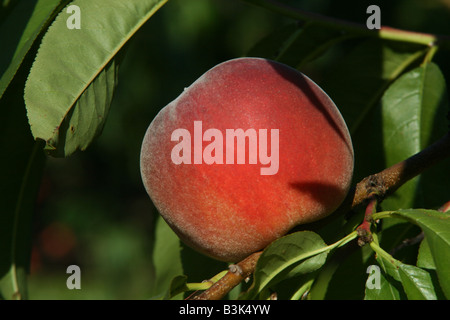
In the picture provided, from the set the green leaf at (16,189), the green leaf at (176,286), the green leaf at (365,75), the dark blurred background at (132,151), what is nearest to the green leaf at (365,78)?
the green leaf at (365,75)

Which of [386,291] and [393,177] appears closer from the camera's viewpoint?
[386,291]

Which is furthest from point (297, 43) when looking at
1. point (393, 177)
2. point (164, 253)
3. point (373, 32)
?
point (164, 253)

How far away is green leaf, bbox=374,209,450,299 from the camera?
0.67 m

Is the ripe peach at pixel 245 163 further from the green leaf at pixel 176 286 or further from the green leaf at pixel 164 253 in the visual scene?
the green leaf at pixel 164 253

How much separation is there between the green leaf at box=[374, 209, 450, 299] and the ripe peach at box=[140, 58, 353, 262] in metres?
0.14

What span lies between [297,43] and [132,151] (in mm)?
1987

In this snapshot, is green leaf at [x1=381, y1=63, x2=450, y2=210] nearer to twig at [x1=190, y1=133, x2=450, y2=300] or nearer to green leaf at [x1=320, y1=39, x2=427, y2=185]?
green leaf at [x1=320, y1=39, x2=427, y2=185]

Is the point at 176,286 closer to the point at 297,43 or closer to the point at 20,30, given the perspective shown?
the point at 20,30

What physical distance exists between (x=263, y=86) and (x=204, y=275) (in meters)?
0.44

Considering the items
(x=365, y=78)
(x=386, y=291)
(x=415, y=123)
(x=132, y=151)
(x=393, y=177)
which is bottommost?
(x=386, y=291)

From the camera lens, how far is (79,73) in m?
0.87

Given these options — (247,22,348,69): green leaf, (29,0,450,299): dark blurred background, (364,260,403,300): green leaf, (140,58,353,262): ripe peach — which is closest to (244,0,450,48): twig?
(247,22,348,69): green leaf

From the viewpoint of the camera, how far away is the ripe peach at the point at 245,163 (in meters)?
0.82
